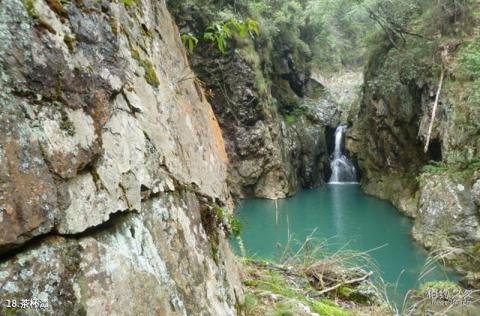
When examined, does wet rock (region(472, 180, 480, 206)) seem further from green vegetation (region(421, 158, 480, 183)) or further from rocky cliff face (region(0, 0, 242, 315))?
rocky cliff face (region(0, 0, 242, 315))

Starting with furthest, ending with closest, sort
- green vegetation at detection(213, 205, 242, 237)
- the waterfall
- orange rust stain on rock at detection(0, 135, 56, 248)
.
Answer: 1. the waterfall
2. green vegetation at detection(213, 205, 242, 237)
3. orange rust stain on rock at detection(0, 135, 56, 248)

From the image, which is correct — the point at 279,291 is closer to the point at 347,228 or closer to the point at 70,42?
the point at 70,42

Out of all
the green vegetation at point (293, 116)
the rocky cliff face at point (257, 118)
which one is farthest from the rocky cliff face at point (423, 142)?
the green vegetation at point (293, 116)

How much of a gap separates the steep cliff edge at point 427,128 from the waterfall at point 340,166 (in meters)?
2.73

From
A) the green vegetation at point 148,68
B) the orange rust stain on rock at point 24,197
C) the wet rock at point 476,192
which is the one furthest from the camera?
the wet rock at point 476,192

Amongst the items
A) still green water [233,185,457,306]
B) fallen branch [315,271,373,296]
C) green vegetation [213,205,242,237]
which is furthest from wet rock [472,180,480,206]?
green vegetation [213,205,242,237]

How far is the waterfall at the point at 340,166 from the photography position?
78.0 ft

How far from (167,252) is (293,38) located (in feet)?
74.2

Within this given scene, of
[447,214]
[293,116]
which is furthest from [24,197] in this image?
[293,116]

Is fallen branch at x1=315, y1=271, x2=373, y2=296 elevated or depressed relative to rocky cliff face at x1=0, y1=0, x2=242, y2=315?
depressed

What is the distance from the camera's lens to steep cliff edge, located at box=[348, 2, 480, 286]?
10.2 m

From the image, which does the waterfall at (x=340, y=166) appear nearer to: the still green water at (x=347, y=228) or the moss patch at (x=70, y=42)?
the still green water at (x=347, y=228)

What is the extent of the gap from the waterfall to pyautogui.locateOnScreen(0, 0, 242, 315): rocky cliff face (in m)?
22.1

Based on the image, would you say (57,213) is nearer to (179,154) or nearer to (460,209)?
(179,154)
